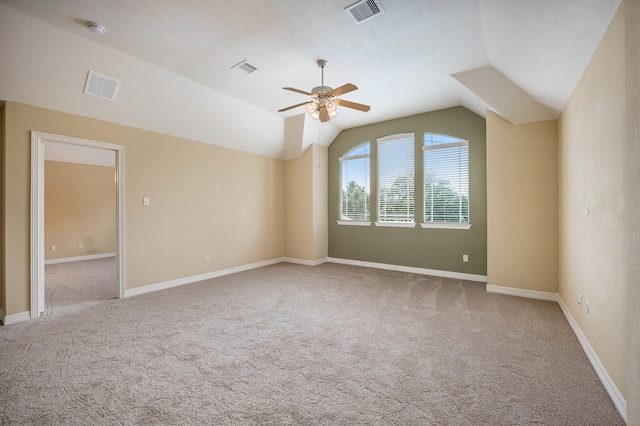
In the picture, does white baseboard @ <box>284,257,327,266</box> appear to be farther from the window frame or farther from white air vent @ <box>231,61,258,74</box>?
white air vent @ <box>231,61,258,74</box>

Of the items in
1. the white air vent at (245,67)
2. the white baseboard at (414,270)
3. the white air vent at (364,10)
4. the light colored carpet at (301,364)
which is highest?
the white air vent at (245,67)

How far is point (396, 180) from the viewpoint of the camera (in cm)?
587

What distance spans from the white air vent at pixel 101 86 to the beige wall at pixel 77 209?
4.38m

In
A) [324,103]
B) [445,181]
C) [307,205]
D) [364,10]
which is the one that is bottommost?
[307,205]

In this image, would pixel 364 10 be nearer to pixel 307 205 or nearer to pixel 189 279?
pixel 307 205

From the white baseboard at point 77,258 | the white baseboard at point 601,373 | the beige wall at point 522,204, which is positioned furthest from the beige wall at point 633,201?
the white baseboard at point 77,258

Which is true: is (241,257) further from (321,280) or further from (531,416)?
(531,416)

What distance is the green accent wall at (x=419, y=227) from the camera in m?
4.95

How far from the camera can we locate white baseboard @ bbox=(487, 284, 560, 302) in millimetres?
3852

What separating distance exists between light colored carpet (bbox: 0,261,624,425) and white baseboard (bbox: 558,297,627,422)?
0.17ft

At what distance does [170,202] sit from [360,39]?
3.84 m

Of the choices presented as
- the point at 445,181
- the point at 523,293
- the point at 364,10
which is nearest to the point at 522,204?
the point at 523,293

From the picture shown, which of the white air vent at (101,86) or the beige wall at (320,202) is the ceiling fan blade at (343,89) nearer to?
the white air vent at (101,86)

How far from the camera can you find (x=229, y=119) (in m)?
5.05
